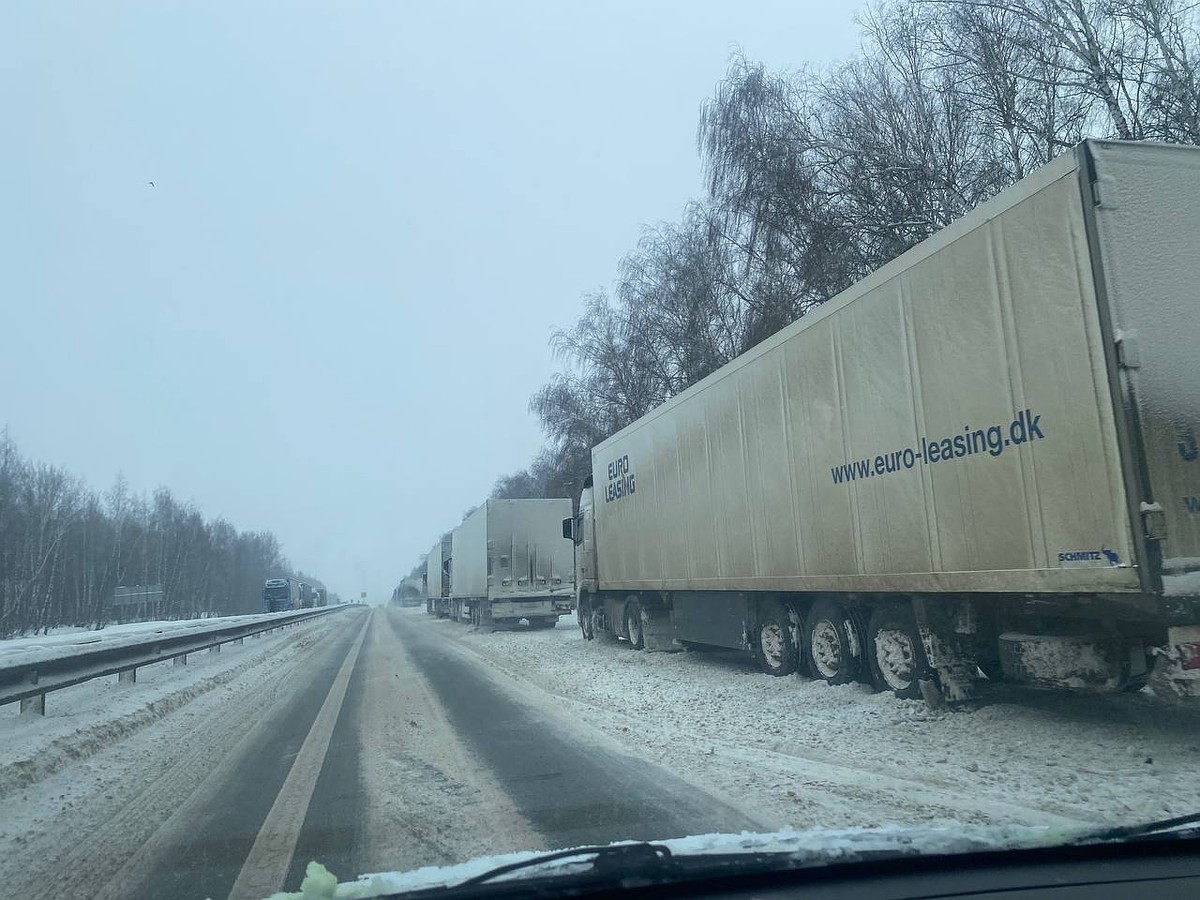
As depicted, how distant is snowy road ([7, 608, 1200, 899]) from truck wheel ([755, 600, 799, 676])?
1.12 feet

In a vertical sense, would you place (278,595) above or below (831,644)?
above

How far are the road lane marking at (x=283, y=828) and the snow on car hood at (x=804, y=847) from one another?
1185 millimetres

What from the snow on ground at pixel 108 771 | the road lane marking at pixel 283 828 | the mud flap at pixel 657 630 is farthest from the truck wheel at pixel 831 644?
the snow on ground at pixel 108 771

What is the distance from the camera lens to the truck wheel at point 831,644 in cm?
963

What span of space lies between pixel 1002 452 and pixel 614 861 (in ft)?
16.4

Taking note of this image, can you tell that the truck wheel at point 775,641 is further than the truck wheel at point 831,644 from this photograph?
Yes

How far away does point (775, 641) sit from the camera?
11.4 meters

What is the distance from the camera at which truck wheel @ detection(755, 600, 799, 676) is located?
11000mm

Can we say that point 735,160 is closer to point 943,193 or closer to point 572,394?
point 943,193

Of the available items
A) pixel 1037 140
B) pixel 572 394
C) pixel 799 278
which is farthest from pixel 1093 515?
pixel 572 394

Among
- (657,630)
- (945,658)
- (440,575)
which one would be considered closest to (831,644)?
(945,658)

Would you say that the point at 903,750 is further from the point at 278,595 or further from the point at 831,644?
the point at 278,595

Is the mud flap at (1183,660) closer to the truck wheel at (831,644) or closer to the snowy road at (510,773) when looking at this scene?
the snowy road at (510,773)

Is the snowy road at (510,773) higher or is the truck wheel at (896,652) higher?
the truck wheel at (896,652)
